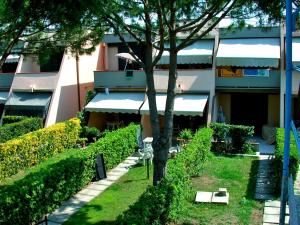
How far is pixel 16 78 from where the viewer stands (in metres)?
28.1

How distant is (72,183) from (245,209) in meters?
6.23

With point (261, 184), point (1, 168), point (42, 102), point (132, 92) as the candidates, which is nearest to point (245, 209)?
point (261, 184)

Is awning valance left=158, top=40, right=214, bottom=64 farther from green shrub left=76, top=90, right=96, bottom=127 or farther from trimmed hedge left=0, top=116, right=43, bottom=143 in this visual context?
trimmed hedge left=0, top=116, right=43, bottom=143

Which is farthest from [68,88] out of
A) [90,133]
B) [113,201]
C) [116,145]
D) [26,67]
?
[113,201]

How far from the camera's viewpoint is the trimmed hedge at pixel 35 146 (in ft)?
59.0

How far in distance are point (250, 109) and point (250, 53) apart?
185 inches

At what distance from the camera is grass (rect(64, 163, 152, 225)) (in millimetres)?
12758

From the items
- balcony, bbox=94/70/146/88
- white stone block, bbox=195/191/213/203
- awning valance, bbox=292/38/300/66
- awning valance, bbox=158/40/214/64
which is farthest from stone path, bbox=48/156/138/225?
awning valance, bbox=292/38/300/66

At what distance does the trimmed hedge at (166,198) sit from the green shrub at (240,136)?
5.74 meters

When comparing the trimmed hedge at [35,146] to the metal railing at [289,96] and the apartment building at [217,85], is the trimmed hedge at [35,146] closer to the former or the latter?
the apartment building at [217,85]

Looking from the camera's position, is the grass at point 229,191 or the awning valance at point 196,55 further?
the awning valance at point 196,55

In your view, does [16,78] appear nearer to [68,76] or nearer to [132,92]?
[68,76]

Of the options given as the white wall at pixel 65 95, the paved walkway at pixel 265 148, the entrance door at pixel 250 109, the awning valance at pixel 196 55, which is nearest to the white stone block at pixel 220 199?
the paved walkway at pixel 265 148

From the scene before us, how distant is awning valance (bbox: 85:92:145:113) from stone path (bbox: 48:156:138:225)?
5.39m
